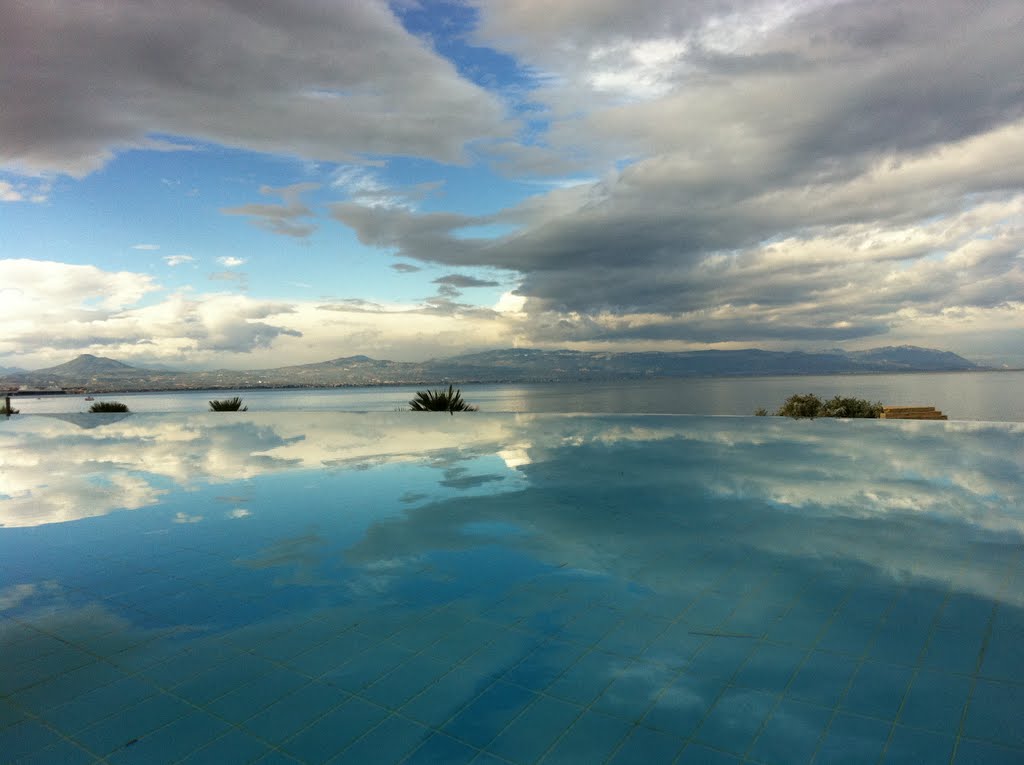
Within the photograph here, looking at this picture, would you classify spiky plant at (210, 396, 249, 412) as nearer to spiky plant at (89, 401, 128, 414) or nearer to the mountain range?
spiky plant at (89, 401, 128, 414)

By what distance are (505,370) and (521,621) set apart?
143 metres

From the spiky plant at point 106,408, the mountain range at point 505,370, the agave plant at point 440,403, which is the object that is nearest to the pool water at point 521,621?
the agave plant at point 440,403

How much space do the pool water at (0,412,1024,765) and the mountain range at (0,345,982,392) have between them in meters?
74.1

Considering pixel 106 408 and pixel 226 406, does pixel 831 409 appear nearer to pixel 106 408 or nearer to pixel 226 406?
pixel 226 406

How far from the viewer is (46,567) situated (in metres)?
3.78

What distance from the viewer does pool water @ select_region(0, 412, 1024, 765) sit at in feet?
6.17

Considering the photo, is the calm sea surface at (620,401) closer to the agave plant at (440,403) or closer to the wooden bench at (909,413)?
the agave plant at (440,403)

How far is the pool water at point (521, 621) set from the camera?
1882mm

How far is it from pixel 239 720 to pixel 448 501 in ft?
11.4

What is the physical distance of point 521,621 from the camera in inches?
108

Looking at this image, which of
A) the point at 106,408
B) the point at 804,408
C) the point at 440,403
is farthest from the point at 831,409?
the point at 106,408

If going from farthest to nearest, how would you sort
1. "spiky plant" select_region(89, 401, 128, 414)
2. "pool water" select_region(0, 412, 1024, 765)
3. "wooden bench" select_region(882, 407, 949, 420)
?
"spiky plant" select_region(89, 401, 128, 414)
"wooden bench" select_region(882, 407, 949, 420)
"pool water" select_region(0, 412, 1024, 765)

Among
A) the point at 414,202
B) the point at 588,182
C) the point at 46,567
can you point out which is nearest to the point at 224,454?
the point at 46,567

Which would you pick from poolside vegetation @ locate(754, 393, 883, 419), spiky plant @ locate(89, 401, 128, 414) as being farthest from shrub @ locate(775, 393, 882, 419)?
spiky plant @ locate(89, 401, 128, 414)
